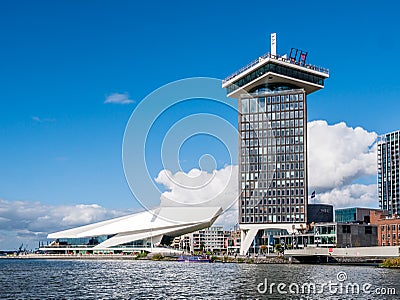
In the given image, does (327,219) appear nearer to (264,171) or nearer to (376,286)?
(264,171)

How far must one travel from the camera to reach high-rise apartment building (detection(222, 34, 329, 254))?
159 meters

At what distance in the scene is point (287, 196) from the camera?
523ft

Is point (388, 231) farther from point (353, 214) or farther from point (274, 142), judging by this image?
point (353, 214)

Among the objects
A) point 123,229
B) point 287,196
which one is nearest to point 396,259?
point 287,196

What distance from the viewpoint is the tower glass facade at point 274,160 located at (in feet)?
523
